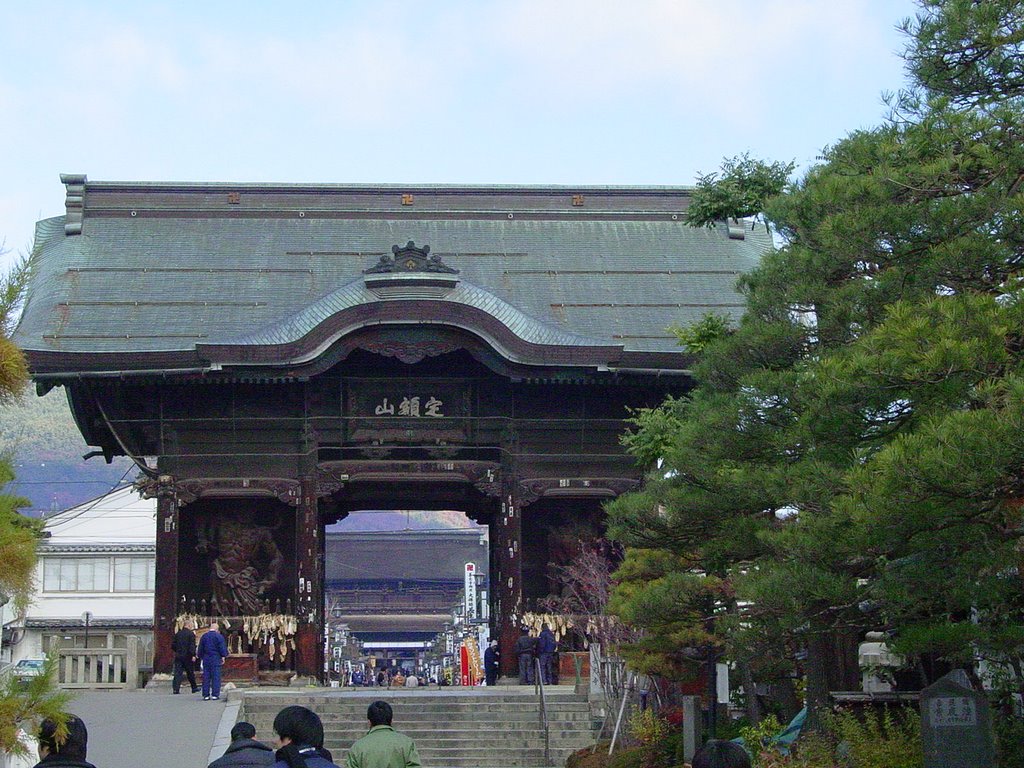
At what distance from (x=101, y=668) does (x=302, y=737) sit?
1933cm

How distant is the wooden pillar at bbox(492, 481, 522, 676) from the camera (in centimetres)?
2856

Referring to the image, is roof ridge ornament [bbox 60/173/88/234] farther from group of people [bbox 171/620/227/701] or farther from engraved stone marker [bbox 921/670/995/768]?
engraved stone marker [bbox 921/670/995/768]

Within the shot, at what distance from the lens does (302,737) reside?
8867mm

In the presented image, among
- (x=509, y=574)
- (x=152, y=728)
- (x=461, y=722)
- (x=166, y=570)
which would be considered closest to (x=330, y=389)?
(x=166, y=570)

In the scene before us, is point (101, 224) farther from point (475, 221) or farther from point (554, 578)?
point (554, 578)

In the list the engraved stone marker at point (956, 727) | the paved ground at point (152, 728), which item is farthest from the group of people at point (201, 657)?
the engraved stone marker at point (956, 727)

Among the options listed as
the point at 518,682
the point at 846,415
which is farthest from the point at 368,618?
the point at 846,415

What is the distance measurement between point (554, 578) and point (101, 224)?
43.0 ft

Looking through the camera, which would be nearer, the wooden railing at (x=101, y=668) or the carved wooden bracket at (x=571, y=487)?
the wooden railing at (x=101, y=668)

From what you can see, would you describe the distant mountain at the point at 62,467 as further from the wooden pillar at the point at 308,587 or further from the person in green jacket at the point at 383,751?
the person in green jacket at the point at 383,751

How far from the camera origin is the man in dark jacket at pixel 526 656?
27.6 meters

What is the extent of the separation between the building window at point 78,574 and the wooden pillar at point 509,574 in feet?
103

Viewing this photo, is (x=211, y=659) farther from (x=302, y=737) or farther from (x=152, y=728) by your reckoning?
(x=302, y=737)

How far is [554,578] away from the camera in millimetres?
30078
